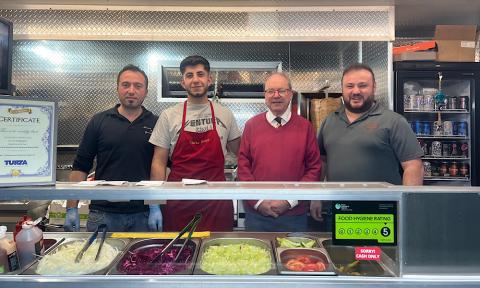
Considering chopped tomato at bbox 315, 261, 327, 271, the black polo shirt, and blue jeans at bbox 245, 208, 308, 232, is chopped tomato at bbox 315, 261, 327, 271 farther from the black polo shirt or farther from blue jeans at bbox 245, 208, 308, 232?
the black polo shirt

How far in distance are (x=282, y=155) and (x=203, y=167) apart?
60 cm

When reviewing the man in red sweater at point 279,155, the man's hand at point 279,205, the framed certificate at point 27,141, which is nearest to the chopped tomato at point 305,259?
the man's hand at point 279,205

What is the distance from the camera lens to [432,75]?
4293mm

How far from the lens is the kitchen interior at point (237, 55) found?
400cm

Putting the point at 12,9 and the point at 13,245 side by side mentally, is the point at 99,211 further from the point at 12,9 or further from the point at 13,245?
the point at 12,9

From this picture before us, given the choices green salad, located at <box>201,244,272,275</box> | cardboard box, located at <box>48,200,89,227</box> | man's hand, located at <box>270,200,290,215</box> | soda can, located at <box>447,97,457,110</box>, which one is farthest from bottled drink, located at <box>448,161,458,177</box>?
cardboard box, located at <box>48,200,89,227</box>

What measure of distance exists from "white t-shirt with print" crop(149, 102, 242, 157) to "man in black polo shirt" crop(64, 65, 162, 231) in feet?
0.45

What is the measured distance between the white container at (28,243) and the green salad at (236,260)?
0.75 meters

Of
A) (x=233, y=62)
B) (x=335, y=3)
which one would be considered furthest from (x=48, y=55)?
(x=335, y=3)

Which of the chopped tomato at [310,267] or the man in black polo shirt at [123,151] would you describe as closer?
the chopped tomato at [310,267]

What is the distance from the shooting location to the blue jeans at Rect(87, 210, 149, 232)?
2766 millimetres

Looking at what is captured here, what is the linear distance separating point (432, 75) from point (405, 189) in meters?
3.32

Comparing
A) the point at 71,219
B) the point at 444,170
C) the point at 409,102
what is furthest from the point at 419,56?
the point at 71,219

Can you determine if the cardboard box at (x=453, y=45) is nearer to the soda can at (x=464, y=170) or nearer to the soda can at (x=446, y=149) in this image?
the soda can at (x=446, y=149)
